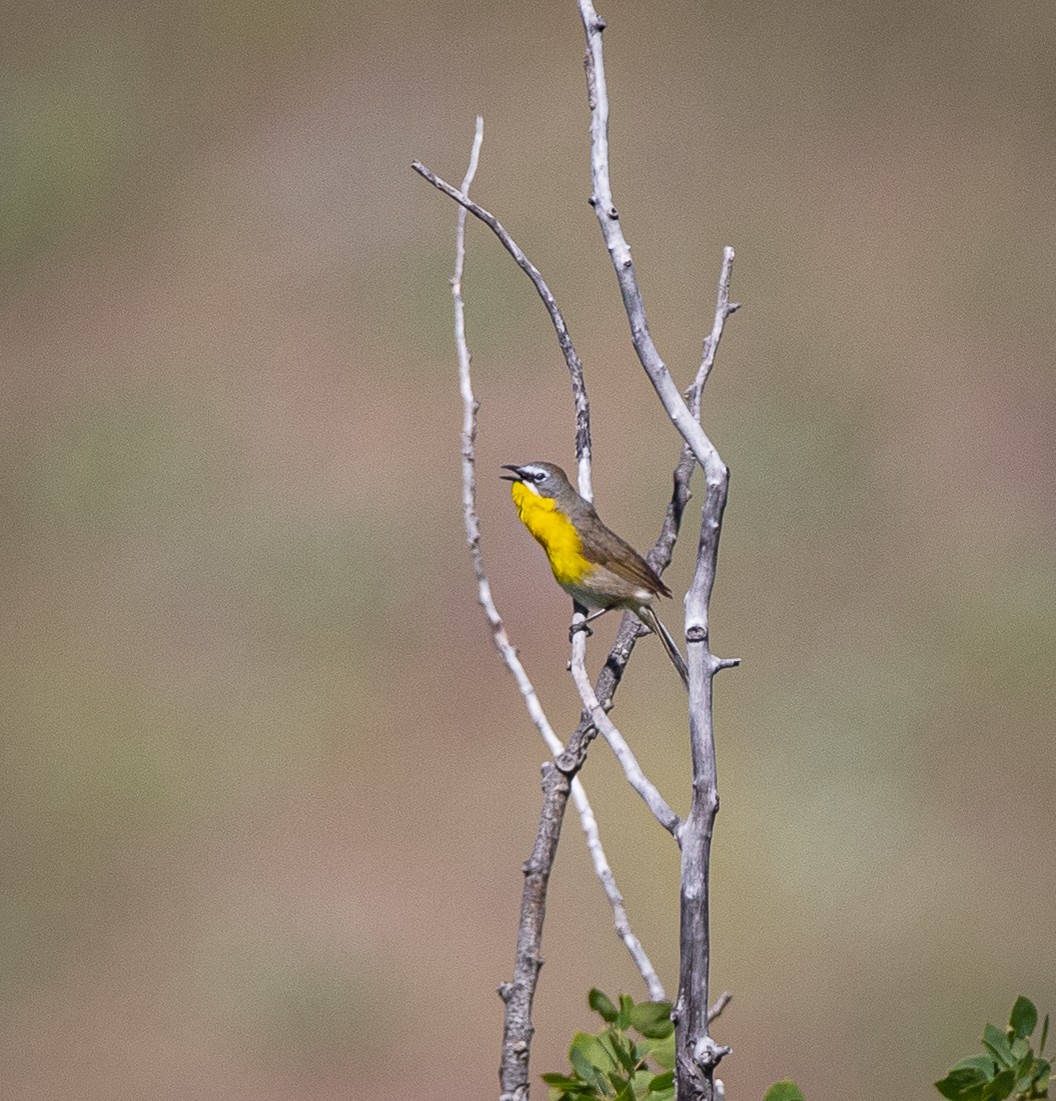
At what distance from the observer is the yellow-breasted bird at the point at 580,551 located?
2.16 m

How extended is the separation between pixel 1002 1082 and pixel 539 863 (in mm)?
363

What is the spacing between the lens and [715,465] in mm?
802

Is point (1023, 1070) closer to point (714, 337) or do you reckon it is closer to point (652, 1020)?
point (652, 1020)

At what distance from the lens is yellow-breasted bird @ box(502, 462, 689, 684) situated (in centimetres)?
216

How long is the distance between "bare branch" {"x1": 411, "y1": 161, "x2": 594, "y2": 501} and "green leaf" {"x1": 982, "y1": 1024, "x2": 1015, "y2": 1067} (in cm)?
59

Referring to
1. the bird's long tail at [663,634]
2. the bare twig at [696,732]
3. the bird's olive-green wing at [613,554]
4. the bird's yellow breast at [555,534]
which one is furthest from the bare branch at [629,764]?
the bird's yellow breast at [555,534]

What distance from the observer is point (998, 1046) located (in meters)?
0.85

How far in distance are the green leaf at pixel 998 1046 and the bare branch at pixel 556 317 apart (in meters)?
0.59

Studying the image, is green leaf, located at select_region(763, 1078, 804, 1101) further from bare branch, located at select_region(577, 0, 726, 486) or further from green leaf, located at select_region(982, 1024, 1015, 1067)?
Answer: bare branch, located at select_region(577, 0, 726, 486)

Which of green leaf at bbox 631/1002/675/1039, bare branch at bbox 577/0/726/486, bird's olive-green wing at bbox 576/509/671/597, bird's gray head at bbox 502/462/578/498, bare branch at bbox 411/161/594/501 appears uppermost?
bird's gray head at bbox 502/462/578/498

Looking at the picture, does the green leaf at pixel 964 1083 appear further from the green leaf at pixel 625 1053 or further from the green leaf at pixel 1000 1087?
the green leaf at pixel 625 1053

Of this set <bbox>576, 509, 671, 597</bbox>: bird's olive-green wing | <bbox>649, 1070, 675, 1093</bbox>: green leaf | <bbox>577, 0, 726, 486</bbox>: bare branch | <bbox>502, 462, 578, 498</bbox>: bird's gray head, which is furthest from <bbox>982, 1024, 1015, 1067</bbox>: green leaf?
<bbox>502, 462, 578, 498</bbox>: bird's gray head

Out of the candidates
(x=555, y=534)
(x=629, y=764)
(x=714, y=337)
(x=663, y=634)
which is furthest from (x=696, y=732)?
(x=555, y=534)

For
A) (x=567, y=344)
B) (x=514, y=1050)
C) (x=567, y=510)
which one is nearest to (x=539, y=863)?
(x=514, y=1050)
